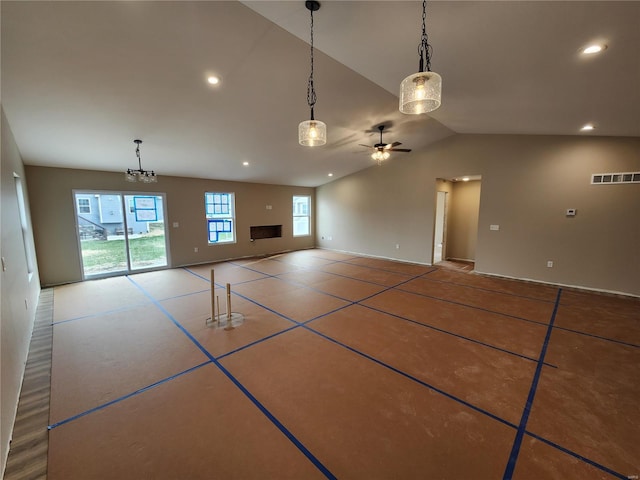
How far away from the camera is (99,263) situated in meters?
6.20

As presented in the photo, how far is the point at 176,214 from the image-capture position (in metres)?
6.87

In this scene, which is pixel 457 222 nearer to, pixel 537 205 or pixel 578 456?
pixel 537 205

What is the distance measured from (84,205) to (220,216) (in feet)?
10.1

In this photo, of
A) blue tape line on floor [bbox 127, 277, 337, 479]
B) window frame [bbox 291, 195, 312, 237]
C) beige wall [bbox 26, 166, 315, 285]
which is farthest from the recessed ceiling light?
window frame [bbox 291, 195, 312, 237]

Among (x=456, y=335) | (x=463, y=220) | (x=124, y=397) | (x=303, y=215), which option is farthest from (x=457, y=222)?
(x=124, y=397)

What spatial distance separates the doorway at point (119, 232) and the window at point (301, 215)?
4.41 m

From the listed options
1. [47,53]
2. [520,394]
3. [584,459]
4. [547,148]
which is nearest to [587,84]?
[547,148]

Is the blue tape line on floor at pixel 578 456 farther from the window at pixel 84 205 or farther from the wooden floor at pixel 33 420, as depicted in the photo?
the window at pixel 84 205

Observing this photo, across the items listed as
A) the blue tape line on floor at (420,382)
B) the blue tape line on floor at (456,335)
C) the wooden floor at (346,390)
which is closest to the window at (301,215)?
the wooden floor at (346,390)

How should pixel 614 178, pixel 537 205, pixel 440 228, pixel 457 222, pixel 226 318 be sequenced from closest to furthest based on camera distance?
1. pixel 226 318
2. pixel 614 178
3. pixel 537 205
4. pixel 440 228
5. pixel 457 222

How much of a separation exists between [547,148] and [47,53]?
7634mm

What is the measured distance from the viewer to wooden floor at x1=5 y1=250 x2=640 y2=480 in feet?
5.38

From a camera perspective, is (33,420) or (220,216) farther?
(220,216)

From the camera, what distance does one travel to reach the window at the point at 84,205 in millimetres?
5645
